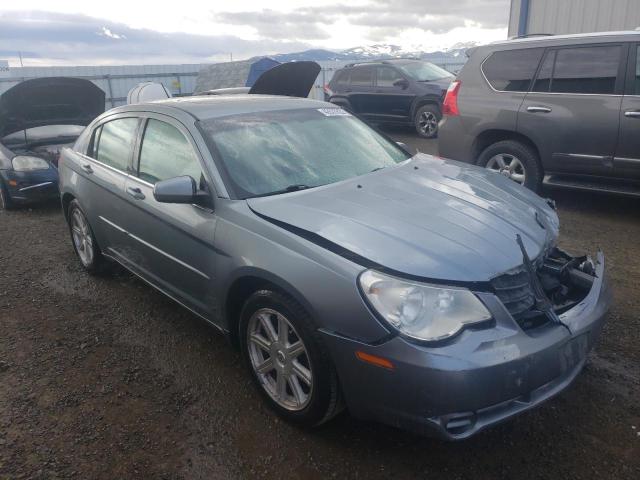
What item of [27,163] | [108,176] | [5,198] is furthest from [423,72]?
[108,176]

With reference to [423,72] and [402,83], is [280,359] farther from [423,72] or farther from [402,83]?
[423,72]

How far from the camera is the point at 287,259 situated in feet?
8.09

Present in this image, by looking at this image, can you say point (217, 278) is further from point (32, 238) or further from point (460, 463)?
point (32, 238)

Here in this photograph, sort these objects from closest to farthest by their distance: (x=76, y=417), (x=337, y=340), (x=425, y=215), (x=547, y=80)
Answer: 1. (x=337, y=340)
2. (x=425, y=215)
3. (x=76, y=417)
4. (x=547, y=80)

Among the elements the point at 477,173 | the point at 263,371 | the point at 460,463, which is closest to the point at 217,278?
the point at 263,371

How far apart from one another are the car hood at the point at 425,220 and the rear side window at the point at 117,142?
4.93 feet

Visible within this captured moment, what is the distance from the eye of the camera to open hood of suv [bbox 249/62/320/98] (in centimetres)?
584

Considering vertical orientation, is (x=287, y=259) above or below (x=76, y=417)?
above

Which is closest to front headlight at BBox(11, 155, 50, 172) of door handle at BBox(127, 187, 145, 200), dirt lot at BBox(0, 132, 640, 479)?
dirt lot at BBox(0, 132, 640, 479)

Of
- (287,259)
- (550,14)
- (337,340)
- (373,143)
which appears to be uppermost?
(550,14)

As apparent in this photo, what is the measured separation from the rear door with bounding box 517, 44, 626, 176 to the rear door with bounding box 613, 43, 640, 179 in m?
0.06

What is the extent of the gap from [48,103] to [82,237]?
3375 mm

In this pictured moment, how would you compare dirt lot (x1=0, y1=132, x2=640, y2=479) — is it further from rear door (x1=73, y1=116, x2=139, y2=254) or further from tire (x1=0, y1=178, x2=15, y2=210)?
tire (x1=0, y1=178, x2=15, y2=210)

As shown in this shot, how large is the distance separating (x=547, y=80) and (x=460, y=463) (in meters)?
4.75
